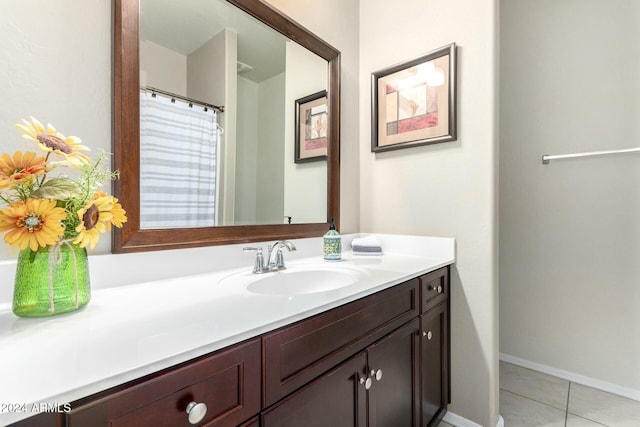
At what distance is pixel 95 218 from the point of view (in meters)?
0.67

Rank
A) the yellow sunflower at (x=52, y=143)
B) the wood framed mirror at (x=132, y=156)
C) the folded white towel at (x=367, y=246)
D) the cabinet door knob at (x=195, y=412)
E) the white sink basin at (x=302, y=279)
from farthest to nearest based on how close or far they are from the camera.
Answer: the folded white towel at (x=367, y=246) < the white sink basin at (x=302, y=279) < the wood framed mirror at (x=132, y=156) < the yellow sunflower at (x=52, y=143) < the cabinet door knob at (x=195, y=412)

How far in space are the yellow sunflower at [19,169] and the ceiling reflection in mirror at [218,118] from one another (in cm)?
33

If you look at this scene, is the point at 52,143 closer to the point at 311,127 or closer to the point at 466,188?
the point at 311,127

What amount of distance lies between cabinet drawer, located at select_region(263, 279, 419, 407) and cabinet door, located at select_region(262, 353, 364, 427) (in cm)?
2

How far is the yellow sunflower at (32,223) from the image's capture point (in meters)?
0.57

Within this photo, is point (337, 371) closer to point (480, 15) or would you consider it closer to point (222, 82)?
point (222, 82)

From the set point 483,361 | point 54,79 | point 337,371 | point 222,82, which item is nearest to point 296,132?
point 222,82

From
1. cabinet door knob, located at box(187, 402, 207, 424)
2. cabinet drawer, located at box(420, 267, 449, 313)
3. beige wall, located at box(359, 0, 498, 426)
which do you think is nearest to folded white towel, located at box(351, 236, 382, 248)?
beige wall, located at box(359, 0, 498, 426)

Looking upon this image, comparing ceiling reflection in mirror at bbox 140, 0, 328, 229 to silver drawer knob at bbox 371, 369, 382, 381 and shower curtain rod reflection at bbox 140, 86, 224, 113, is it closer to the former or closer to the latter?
shower curtain rod reflection at bbox 140, 86, 224, 113

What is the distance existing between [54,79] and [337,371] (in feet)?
3.56

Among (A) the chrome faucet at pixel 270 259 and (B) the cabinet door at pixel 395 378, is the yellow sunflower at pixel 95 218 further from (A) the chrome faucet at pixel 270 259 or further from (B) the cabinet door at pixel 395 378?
(B) the cabinet door at pixel 395 378

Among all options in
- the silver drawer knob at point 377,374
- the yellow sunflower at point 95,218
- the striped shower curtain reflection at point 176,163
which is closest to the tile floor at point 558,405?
the silver drawer knob at point 377,374

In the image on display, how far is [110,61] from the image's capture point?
878mm

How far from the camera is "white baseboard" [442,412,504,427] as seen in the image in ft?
4.58
